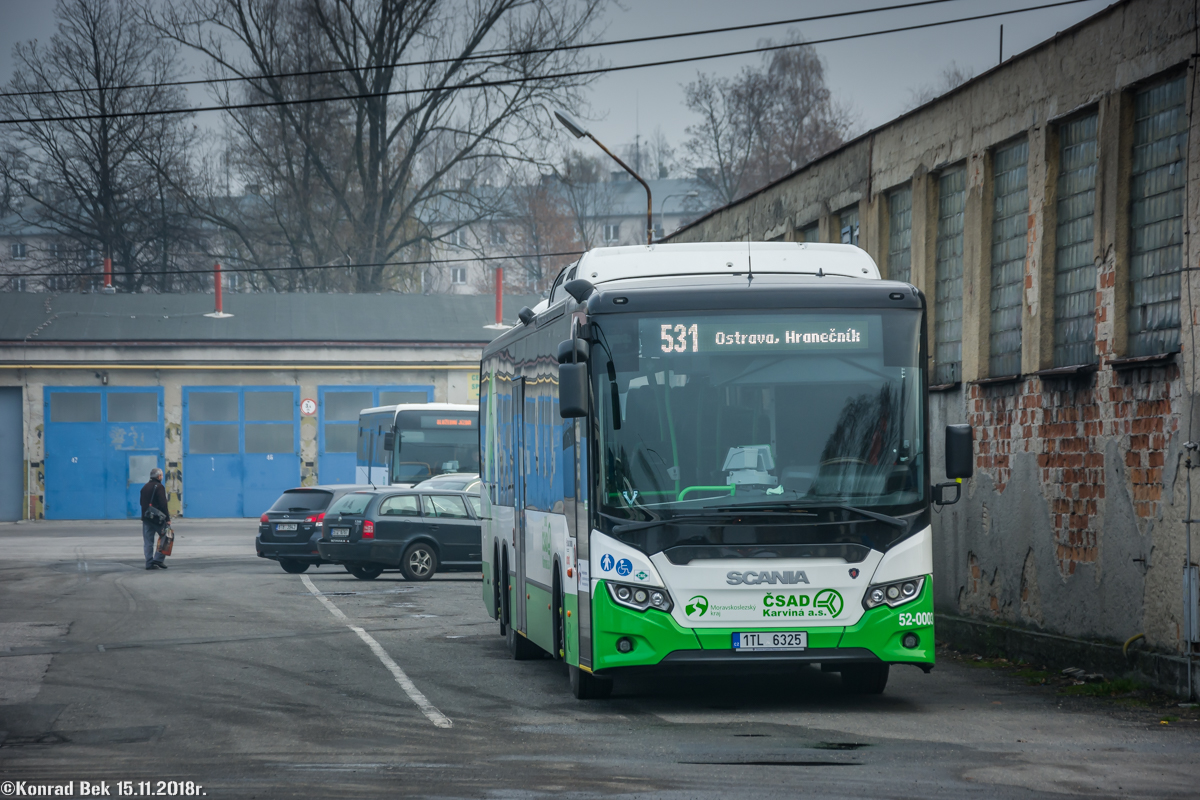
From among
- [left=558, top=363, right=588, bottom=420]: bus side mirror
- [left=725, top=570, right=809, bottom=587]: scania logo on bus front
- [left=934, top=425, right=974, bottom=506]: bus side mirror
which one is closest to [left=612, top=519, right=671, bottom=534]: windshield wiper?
[left=725, top=570, right=809, bottom=587]: scania logo on bus front

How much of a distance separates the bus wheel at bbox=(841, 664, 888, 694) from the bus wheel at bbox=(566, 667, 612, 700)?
64.3 inches

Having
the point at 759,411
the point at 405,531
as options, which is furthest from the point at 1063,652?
the point at 405,531

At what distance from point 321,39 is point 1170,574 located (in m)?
40.3

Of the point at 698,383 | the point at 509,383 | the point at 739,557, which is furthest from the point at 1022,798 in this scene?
the point at 509,383

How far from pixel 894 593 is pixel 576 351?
2536mm

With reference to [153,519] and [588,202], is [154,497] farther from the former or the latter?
[588,202]

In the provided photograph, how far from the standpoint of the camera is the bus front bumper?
970 centimetres

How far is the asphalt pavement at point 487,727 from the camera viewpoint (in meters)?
7.51

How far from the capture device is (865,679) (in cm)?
1092

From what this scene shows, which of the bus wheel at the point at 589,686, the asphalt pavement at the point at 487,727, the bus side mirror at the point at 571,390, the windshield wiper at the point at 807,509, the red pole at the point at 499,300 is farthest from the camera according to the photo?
the red pole at the point at 499,300

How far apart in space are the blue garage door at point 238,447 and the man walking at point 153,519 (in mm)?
17328

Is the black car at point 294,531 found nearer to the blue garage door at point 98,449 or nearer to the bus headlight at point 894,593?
the bus headlight at point 894,593

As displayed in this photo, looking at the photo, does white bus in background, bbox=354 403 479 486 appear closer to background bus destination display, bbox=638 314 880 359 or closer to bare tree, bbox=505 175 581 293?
background bus destination display, bbox=638 314 880 359

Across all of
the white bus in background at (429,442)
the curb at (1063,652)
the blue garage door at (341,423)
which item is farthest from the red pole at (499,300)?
the curb at (1063,652)
